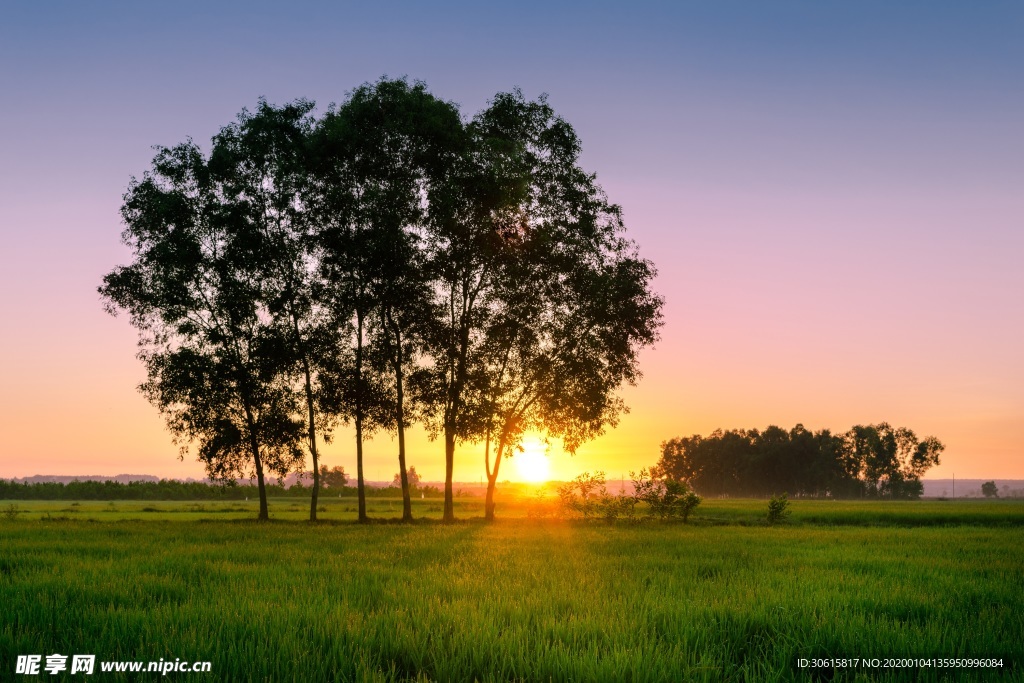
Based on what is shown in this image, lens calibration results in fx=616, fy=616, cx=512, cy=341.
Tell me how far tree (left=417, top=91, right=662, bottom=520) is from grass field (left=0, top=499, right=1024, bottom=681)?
72.1 ft

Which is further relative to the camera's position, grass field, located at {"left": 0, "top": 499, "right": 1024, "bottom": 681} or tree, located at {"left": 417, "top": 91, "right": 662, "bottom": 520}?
tree, located at {"left": 417, "top": 91, "right": 662, "bottom": 520}

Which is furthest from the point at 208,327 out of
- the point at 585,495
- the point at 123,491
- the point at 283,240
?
the point at 123,491

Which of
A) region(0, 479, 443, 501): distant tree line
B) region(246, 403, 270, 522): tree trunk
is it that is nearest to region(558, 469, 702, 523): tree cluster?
region(246, 403, 270, 522): tree trunk

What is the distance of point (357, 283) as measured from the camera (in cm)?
3709

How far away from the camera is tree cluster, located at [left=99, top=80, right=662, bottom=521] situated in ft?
120

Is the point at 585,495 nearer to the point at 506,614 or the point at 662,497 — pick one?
the point at 662,497

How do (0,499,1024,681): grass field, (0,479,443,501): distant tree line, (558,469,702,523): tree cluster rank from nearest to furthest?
(0,499,1024,681): grass field < (558,469,702,523): tree cluster < (0,479,443,501): distant tree line

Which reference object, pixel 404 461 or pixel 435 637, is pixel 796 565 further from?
pixel 404 461

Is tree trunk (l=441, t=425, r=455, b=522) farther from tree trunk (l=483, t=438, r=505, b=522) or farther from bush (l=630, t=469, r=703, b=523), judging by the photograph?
bush (l=630, t=469, r=703, b=523)

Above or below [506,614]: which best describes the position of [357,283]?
above

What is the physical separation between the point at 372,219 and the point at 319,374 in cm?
1028

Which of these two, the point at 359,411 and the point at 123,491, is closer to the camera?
the point at 359,411

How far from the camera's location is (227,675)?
5430mm

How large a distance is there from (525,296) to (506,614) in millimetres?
30775
